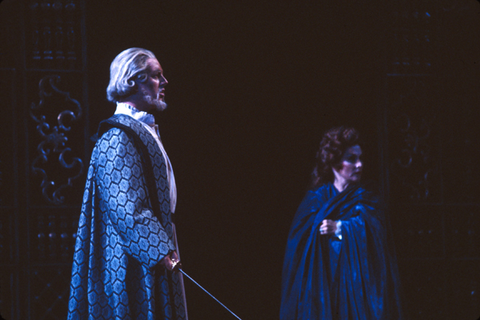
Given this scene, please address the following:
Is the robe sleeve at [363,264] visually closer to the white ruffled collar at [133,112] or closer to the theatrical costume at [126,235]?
the theatrical costume at [126,235]

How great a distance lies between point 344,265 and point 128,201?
51.3 inches

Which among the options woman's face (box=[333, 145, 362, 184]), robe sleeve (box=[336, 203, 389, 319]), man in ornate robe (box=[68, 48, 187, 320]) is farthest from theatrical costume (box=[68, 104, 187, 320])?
woman's face (box=[333, 145, 362, 184])

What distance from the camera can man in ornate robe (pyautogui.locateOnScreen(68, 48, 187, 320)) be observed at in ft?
8.18

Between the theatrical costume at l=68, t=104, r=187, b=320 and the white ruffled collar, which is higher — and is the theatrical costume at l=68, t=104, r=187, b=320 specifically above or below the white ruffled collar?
below

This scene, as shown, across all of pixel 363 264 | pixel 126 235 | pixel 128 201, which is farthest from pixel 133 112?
pixel 363 264

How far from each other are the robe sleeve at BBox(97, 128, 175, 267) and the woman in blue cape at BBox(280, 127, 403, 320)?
0.93 meters

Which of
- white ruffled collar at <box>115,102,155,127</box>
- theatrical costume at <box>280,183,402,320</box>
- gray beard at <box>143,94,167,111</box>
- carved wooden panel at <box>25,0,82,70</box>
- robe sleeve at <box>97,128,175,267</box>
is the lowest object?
theatrical costume at <box>280,183,402,320</box>

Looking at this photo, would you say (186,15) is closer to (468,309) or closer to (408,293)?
(408,293)

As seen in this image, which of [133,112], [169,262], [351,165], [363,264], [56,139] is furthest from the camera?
[56,139]

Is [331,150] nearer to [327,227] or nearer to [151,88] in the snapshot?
[327,227]

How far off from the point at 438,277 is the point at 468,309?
0.29 meters

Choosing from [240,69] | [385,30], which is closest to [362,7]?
[385,30]

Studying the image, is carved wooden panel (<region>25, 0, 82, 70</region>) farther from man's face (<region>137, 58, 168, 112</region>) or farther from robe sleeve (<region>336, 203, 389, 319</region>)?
robe sleeve (<region>336, 203, 389, 319</region>)

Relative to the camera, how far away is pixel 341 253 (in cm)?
→ 318
